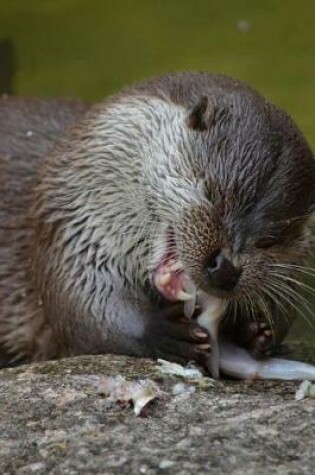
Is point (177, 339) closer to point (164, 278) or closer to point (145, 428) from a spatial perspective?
point (164, 278)

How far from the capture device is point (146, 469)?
1.96 meters

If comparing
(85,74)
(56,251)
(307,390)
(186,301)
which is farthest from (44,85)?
(307,390)

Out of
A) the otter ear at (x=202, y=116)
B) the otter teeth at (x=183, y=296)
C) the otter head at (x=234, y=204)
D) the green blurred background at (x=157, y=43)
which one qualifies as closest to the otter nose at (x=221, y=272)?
the otter head at (x=234, y=204)

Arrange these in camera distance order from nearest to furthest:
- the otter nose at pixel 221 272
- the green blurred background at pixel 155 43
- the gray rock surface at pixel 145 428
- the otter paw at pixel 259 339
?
the gray rock surface at pixel 145 428 → the otter nose at pixel 221 272 → the otter paw at pixel 259 339 → the green blurred background at pixel 155 43

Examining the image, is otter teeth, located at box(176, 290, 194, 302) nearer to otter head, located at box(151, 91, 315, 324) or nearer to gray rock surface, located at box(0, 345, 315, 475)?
otter head, located at box(151, 91, 315, 324)

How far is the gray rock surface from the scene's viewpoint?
1.98m

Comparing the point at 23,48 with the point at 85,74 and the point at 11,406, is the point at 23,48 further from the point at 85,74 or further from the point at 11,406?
the point at 11,406

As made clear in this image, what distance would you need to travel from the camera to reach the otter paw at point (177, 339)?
111 inches

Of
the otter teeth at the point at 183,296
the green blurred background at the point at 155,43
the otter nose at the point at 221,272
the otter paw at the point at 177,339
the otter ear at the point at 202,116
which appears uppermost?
the green blurred background at the point at 155,43

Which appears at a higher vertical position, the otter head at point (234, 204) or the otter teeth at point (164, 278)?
the otter head at point (234, 204)

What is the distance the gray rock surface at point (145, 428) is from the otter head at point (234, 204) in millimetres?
276

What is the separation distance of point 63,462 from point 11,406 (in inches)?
14.2

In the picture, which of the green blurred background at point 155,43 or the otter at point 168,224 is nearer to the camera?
the otter at point 168,224

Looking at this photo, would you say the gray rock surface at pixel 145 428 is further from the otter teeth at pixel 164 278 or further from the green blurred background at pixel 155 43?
the green blurred background at pixel 155 43
